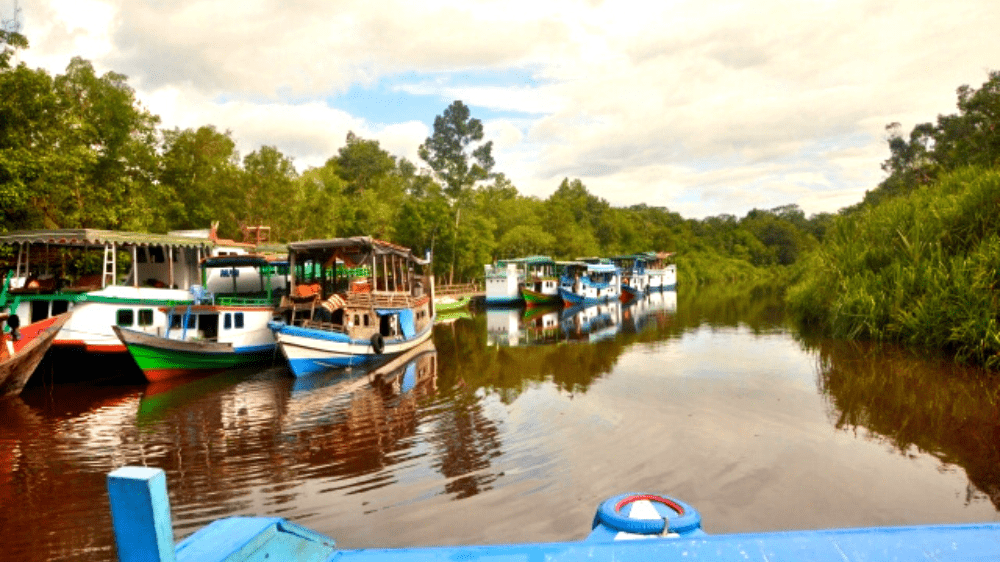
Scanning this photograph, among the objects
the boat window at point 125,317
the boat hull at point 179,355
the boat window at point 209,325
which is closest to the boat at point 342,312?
the boat hull at point 179,355

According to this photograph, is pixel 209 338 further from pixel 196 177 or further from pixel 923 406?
pixel 196 177

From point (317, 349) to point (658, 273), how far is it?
49791 millimetres

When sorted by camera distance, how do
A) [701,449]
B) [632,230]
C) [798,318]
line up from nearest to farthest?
[701,449], [798,318], [632,230]

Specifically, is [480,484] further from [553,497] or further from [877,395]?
[877,395]

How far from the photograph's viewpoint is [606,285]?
160 ft

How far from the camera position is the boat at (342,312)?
17.6m

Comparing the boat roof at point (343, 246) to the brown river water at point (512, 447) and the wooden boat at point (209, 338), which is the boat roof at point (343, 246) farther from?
the brown river water at point (512, 447)

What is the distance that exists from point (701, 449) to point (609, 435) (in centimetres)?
168

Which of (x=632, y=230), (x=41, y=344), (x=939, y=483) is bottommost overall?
(x=939, y=483)

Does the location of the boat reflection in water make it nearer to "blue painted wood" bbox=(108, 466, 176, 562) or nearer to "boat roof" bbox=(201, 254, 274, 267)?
"boat roof" bbox=(201, 254, 274, 267)

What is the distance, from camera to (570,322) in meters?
33.3

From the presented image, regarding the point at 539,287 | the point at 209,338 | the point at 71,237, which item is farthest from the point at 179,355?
the point at 539,287

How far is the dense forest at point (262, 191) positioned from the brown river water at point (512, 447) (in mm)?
11438

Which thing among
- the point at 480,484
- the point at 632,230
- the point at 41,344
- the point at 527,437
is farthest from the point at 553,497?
the point at 632,230
